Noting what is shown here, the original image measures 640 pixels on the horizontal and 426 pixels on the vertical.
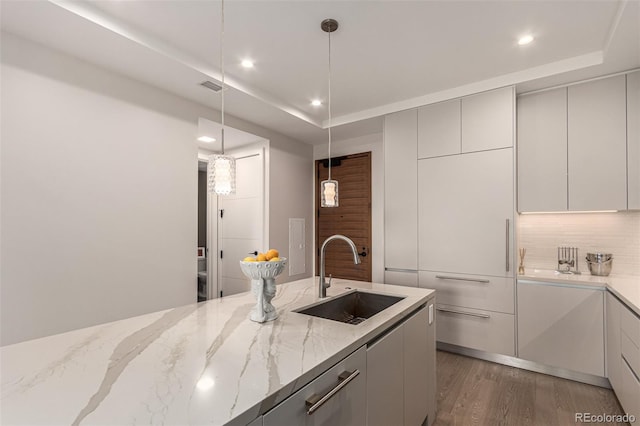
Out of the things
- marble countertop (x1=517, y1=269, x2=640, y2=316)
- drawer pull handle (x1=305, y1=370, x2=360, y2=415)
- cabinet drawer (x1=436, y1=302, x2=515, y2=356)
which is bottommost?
cabinet drawer (x1=436, y1=302, x2=515, y2=356)

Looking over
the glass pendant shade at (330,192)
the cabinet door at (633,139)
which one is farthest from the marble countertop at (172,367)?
the cabinet door at (633,139)

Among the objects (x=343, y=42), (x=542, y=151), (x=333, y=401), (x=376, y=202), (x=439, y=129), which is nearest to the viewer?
(x=333, y=401)

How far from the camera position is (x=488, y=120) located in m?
3.02

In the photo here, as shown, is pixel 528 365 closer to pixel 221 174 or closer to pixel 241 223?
pixel 221 174

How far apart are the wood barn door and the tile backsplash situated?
185cm

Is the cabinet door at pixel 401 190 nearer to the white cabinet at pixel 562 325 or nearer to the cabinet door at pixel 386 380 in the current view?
the white cabinet at pixel 562 325

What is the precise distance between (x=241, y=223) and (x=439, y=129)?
290cm

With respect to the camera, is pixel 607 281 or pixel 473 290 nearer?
pixel 607 281

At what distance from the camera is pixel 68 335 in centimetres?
126

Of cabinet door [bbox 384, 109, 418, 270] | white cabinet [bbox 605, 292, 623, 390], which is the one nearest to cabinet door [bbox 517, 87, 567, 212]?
white cabinet [bbox 605, 292, 623, 390]

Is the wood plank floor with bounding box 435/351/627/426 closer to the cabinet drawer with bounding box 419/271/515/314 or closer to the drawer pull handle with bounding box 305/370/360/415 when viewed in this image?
the cabinet drawer with bounding box 419/271/515/314

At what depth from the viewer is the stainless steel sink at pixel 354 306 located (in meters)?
1.93

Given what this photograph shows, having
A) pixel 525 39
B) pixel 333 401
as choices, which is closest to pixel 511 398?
pixel 333 401

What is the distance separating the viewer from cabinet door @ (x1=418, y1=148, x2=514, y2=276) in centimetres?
292
